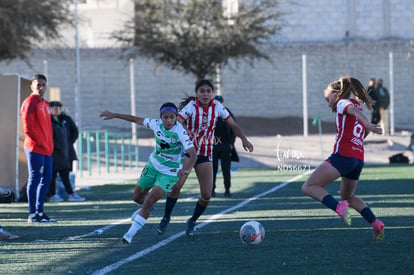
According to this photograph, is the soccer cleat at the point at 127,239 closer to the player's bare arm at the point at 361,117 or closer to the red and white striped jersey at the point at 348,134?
the red and white striped jersey at the point at 348,134

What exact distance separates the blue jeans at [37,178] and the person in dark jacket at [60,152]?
4.63m

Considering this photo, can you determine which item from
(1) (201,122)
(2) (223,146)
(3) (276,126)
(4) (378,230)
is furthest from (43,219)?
(3) (276,126)

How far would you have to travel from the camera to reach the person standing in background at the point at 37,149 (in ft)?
47.1

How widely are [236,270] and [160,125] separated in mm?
2918

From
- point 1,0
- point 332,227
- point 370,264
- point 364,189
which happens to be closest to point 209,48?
point 1,0

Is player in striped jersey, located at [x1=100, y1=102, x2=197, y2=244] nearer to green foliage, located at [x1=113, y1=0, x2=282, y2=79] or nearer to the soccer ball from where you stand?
the soccer ball

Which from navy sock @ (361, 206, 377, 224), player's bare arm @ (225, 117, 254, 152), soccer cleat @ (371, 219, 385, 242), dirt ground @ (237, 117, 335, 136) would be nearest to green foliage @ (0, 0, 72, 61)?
dirt ground @ (237, 117, 335, 136)

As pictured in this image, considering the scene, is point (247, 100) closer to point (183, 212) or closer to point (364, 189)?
point (364, 189)

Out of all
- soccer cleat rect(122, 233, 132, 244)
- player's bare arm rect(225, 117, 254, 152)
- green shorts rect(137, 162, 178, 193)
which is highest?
player's bare arm rect(225, 117, 254, 152)

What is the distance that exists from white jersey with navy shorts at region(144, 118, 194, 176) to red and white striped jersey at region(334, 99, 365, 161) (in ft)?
5.63

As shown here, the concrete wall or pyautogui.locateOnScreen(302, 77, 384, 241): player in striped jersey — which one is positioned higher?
the concrete wall

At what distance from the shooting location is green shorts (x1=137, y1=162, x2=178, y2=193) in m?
11.5

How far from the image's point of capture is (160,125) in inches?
453

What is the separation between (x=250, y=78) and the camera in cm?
4266
